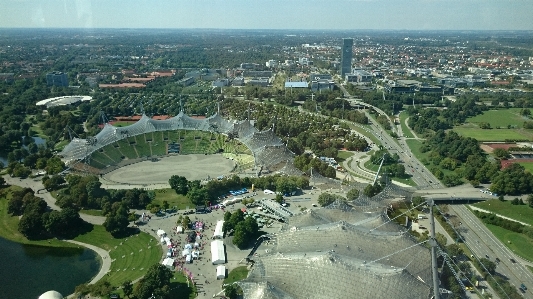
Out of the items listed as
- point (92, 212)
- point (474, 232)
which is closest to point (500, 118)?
point (474, 232)

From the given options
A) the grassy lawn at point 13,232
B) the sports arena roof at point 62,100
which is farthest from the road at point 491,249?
the sports arena roof at point 62,100

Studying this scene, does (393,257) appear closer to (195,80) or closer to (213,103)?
(213,103)

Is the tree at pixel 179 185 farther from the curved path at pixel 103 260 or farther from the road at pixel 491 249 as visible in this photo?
the road at pixel 491 249

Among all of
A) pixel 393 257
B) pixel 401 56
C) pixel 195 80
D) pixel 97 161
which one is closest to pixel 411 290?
pixel 393 257

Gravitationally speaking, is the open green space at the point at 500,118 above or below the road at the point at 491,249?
above

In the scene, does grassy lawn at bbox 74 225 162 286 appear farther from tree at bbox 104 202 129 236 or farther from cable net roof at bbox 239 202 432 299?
cable net roof at bbox 239 202 432 299

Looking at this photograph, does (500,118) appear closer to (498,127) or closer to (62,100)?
(498,127)

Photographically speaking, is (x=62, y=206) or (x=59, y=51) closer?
(x=62, y=206)
